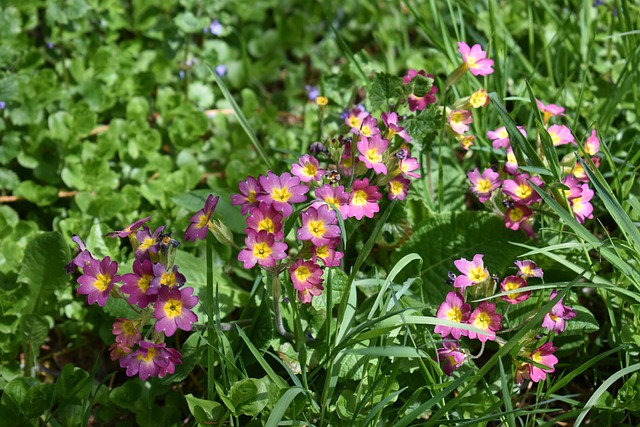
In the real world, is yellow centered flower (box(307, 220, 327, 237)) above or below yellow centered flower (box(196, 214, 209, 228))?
above

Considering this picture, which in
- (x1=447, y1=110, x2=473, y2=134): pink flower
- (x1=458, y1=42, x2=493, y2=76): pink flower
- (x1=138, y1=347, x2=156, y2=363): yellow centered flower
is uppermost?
(x1=458, y1=42, x2=493, y2=76): pink flower

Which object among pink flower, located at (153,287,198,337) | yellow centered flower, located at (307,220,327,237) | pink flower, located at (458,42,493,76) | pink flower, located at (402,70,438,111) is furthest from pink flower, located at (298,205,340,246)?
pink flower, located at (458,42,493,76)

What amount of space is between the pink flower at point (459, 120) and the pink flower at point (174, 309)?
1.08m

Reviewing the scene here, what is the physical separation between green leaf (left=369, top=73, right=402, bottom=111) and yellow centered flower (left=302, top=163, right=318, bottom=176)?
334 mm

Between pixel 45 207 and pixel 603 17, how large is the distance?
2.54m

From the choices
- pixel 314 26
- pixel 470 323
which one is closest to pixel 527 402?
pixel 470 323

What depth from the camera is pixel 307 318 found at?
2346 millimetres

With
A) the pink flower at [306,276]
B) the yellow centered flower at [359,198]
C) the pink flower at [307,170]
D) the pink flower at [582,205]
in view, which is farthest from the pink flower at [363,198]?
the pink flower at [582,205]

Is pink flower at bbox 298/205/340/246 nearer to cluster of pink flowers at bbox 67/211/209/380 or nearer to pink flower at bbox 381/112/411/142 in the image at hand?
cluster of pink flowers at bbox 67/211/209/380

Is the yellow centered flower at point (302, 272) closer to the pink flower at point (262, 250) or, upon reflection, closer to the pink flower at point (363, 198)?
the pink flower at point (262, 250)

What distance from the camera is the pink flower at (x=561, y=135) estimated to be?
2.48 metres

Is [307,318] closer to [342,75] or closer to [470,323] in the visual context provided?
[470,323]

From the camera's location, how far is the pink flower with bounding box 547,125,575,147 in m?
2.48

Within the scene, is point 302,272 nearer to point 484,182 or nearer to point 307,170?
point 307,170
